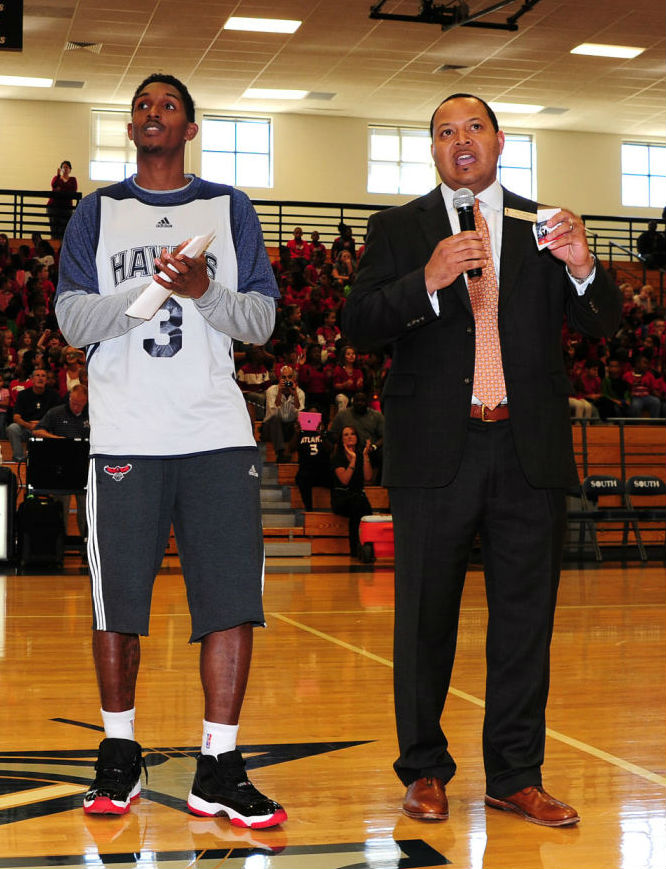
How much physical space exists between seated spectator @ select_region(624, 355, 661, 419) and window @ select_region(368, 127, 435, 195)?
962 cm

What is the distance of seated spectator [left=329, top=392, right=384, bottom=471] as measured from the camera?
467 inches

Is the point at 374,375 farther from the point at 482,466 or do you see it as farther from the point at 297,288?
the point at 482,466

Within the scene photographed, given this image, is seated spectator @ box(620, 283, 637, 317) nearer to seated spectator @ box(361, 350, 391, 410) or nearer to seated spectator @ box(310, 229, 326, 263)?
seated spectator @ box(310, 229, 326, 263)

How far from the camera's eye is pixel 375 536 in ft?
35.4

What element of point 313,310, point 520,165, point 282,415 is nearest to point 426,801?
point 282,415

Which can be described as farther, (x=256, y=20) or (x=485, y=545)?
(x=256, y=20)

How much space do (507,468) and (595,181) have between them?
22.6m

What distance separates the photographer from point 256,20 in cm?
1677

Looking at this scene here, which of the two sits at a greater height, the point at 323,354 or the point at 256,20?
the point at 256,20

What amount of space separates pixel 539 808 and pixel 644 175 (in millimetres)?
23471

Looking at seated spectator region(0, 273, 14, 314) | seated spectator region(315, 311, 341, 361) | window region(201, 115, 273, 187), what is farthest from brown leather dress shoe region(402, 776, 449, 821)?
window region(201, 115, 273, 187)

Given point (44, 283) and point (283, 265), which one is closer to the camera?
point (44, 283)

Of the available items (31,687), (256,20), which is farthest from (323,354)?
(31,687)

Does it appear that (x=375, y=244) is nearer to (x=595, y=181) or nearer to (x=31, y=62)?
(x=31, y=62)
